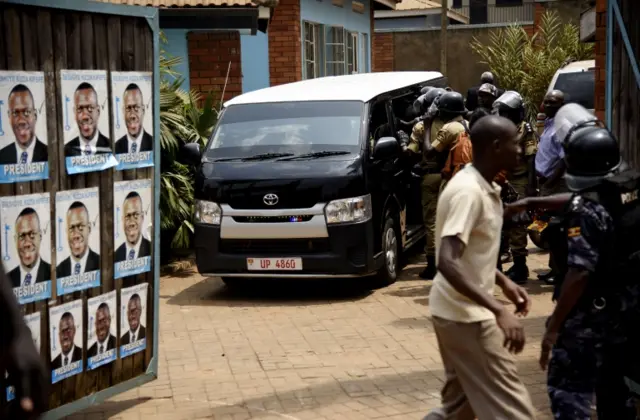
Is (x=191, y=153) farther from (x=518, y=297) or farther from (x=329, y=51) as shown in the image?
(x=329, y=51)

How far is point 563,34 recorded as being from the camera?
29953mm

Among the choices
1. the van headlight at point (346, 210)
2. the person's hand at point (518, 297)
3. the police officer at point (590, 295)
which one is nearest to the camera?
the police officer at point (590, 295)

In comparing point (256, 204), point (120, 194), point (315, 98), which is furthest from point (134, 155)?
point (315, 98)

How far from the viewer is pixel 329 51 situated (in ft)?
73.5

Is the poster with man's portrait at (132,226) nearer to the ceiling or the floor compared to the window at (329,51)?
nearer to the floor

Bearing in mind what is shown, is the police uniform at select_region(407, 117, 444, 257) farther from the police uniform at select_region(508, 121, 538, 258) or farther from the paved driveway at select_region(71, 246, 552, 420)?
the police uniform at select_region(508, 121, 538, 258)

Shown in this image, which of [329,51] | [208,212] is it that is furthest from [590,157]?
[329,51]

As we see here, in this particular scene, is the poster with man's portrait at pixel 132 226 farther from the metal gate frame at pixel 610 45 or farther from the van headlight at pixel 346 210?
the van headlight at pixel 346 210

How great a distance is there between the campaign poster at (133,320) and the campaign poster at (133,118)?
77cm

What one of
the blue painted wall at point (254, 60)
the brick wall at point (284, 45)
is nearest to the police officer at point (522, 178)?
the blue painted wall at point (254, 60)

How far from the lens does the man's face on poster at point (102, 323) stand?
650 cm

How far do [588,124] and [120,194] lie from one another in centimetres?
283

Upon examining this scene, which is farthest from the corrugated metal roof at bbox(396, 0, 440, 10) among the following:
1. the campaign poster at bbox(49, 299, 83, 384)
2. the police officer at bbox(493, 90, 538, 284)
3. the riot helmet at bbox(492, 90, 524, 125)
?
the campaign poster at bbox(49, 299, 83, 384)

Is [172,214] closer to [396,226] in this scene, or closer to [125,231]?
[396,226]
